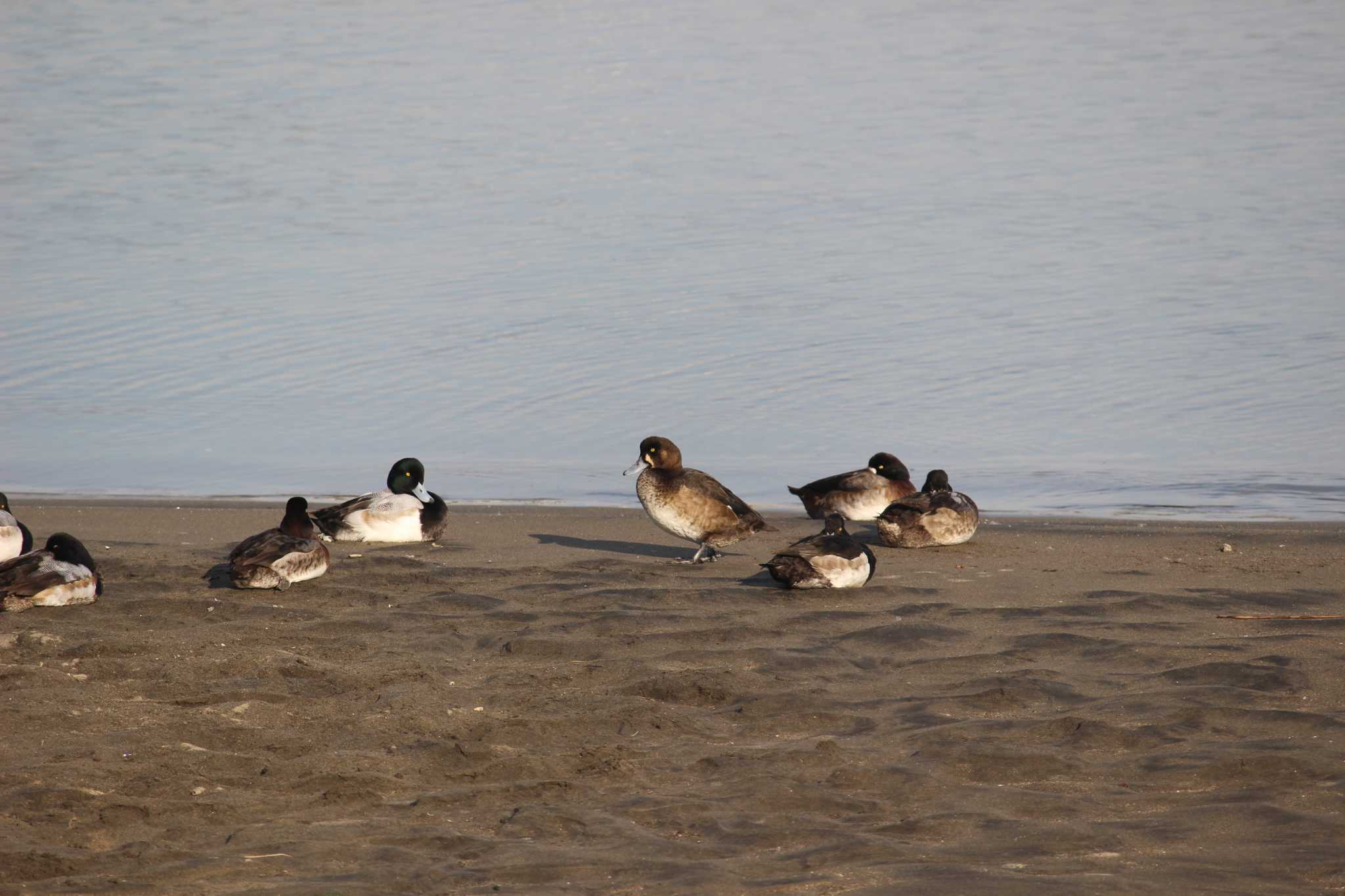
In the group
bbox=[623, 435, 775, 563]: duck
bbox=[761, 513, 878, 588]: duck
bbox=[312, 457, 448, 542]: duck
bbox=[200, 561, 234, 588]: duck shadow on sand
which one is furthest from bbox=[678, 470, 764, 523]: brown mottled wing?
bbox=[200, 561, 234, 588]: duck shadow on sand

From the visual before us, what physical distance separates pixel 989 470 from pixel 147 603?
8168 millimetres

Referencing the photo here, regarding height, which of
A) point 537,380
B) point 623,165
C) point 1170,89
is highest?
point 1170,89

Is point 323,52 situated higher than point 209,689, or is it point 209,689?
point 323,52

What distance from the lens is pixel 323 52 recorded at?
169 feet

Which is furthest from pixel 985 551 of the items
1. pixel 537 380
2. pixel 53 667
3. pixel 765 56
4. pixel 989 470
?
pixel 765 56

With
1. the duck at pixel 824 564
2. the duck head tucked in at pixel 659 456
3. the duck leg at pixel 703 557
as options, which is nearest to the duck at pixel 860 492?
the duck leg at pixel 703 557

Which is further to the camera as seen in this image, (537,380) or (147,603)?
(537,380)

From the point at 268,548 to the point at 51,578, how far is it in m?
1.21

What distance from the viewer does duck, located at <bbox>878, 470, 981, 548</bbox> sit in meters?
11.1

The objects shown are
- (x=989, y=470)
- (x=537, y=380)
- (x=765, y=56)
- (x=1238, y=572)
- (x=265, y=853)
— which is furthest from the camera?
(x=765, y=56)

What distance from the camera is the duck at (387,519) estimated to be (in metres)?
11.6

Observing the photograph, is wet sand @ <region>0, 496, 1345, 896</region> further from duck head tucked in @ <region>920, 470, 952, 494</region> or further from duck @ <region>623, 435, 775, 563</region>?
duck head tucked in @ <region>920, 470, 952, 494</region>

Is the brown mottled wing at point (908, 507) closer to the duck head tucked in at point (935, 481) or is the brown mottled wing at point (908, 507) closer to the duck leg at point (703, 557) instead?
the duck head tucked in at point (935, 481)

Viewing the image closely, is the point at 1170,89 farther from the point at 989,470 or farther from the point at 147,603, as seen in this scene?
the point at 147,603
